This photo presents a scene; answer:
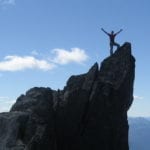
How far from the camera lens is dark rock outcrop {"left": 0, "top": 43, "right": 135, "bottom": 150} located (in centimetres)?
5106

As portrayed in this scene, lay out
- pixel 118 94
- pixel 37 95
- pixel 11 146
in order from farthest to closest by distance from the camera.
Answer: pixel 118 94
pixel 37 95
pixel 11 146

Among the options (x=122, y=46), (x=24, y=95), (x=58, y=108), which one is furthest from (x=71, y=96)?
(x=122, y=46)

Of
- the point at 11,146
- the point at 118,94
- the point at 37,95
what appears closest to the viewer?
the point at 11,146

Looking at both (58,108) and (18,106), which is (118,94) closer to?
(58,108)

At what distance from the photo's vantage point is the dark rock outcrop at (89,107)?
51.1 metres

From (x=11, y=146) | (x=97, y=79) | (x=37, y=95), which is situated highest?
(x=97, y=79)

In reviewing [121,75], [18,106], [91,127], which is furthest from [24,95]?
[121,75]

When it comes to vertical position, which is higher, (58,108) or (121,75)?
(121,75)

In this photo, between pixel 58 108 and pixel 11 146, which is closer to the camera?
pixel 11 146

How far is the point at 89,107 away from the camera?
2189 inches

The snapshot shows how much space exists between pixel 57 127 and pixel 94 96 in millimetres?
6791

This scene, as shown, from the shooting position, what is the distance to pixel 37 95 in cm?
5278

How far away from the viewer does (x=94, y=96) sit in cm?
5566

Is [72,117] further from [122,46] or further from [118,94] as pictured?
[122,46]
